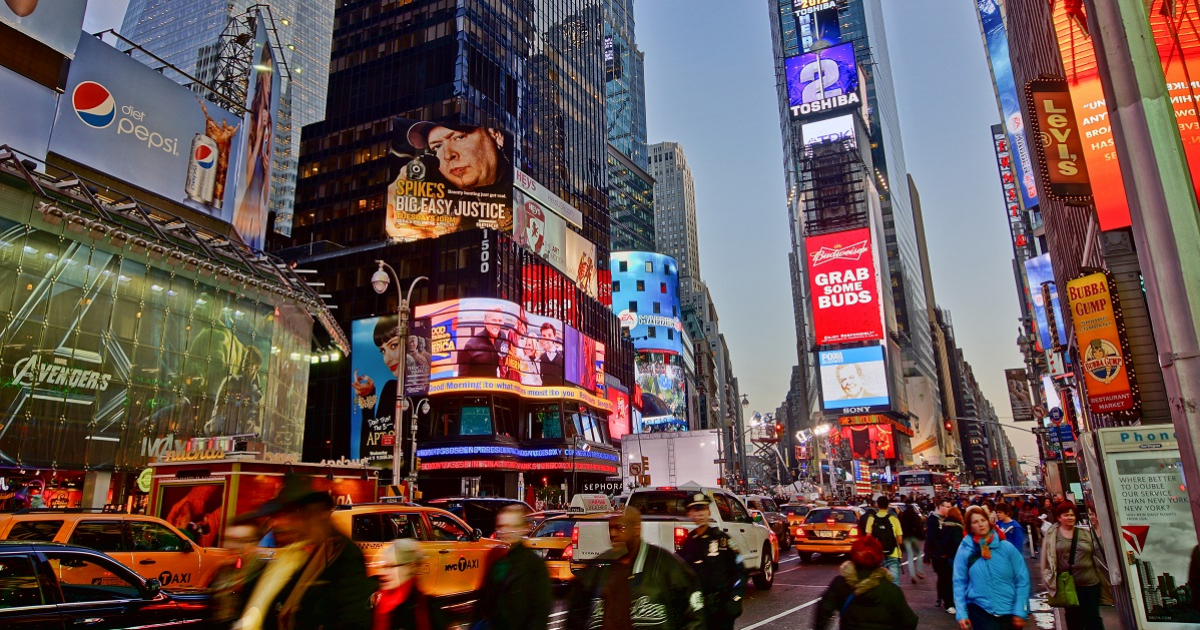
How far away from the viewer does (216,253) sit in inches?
1163

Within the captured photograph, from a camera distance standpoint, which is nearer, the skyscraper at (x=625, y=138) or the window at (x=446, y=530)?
the window at (x=446, y=530)

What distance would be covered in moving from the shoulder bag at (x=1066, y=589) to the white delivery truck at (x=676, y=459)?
2640cm

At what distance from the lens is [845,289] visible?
111938mm

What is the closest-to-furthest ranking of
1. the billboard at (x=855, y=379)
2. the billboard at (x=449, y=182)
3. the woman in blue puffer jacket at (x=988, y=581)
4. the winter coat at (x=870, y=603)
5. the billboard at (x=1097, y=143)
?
the winter coat at (x=870, y=603)
the woman in blue puffer jacket at (x=988, y=581)
the billboard at (x=1097, y=143)
the billboard at (x=449, y=182)
the billboard at (x=855, y=379)

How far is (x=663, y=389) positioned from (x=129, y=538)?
105m

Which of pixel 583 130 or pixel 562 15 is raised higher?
pixel 562 15

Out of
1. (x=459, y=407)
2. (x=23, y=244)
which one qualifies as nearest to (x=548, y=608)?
(x=23, y=244)

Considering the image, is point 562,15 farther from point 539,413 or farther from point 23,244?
point 23,244

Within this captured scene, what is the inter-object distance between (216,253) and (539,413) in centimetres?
3574

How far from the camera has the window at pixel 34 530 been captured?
8883mm

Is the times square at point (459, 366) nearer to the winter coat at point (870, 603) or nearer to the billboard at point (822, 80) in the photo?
the winter coat at point (870, 603)

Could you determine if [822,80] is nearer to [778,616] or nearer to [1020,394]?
[1020,394]

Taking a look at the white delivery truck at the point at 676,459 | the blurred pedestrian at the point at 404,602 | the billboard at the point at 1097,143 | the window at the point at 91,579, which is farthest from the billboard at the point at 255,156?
the blurred pedestrian at the point at 404,602

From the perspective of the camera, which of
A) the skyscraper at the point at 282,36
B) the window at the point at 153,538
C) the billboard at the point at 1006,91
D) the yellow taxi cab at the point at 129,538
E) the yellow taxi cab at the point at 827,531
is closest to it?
the yellow taxi cab at the point at 129,538
